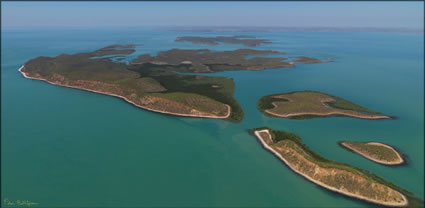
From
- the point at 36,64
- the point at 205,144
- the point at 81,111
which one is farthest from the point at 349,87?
the point at 36,64

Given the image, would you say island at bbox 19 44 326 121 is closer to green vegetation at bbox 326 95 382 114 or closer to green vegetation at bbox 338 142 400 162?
green vegetation at bbox 338 142 400 162

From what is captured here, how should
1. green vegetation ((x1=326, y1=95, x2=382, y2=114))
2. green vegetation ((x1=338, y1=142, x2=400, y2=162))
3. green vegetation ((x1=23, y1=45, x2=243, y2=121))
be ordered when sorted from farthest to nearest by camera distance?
1. green vegetation ((x1=326, y1=95, x2=382, y2=114))
2. green vegetation ((x1=23, y1=45, x2=243, y2=121))
3. green vegetation ((x1=338, y1=142, x2=400, y2=162))

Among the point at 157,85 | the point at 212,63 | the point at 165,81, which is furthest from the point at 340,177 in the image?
the point at 212,63

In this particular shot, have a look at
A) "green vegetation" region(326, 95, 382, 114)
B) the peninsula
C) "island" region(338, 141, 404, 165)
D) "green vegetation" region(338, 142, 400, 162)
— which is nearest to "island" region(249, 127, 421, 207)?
"island" region(338, 141, 404, 165)

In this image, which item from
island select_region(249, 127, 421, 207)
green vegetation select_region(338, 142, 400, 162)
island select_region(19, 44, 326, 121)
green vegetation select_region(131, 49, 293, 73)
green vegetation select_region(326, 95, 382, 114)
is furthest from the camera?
green vegetation select_region(131, 49, 293, 73)

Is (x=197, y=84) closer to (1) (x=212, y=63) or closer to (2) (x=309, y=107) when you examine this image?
(2) (x=309, y=107)

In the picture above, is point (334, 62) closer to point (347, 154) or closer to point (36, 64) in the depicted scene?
point (347, 154)
